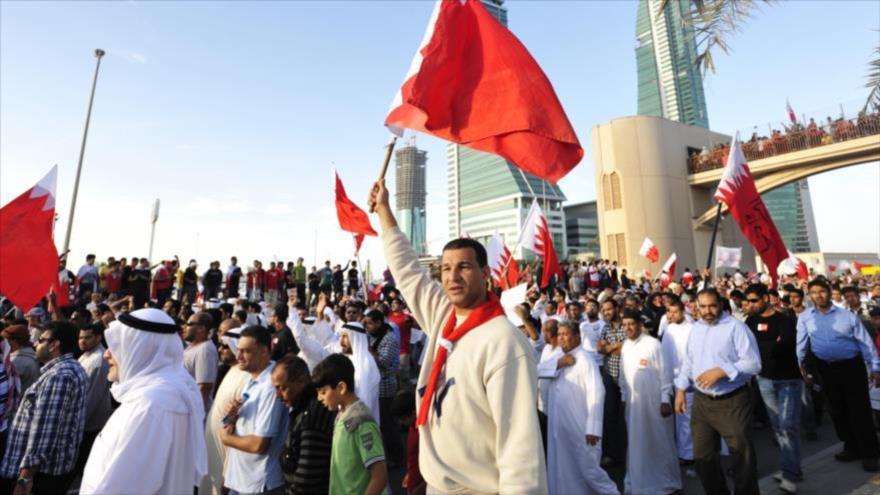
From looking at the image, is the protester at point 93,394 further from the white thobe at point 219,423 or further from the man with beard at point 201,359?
the white thobe at point 219,423

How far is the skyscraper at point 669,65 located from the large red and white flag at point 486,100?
A: 2377 mm

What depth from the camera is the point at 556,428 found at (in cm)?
471

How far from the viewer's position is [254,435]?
10.3 feet

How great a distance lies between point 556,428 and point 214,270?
470 inches

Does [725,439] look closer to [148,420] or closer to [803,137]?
[148,420]

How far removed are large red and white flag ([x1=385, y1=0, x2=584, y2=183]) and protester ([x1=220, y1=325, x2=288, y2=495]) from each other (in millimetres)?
2043

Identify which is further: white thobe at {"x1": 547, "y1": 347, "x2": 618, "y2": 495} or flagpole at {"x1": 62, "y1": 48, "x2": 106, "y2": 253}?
flagpole at {"x1": 62, "y1": 48, "x2": 106, "y2": 253}

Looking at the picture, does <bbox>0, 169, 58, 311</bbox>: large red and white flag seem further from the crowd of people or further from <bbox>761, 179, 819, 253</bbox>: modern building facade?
<bbox>761, 179, 819, 253</bbox>: modern building facade

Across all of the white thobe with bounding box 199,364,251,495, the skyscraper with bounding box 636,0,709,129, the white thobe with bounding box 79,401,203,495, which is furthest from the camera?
the skyscraper with bounding box 636,0,709,129

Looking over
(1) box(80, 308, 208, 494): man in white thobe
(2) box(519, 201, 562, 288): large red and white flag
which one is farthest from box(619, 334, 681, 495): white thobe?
(2) box(519, 201, 562, 288): large red and white flag

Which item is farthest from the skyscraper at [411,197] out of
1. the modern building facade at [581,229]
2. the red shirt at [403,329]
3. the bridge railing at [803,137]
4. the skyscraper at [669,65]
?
the red shirt at [403,329]

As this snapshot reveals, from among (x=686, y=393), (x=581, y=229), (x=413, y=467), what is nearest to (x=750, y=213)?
(x=686, y=393)

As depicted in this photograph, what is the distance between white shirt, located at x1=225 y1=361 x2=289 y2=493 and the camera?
3.17m

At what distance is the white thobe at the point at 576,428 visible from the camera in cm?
443
